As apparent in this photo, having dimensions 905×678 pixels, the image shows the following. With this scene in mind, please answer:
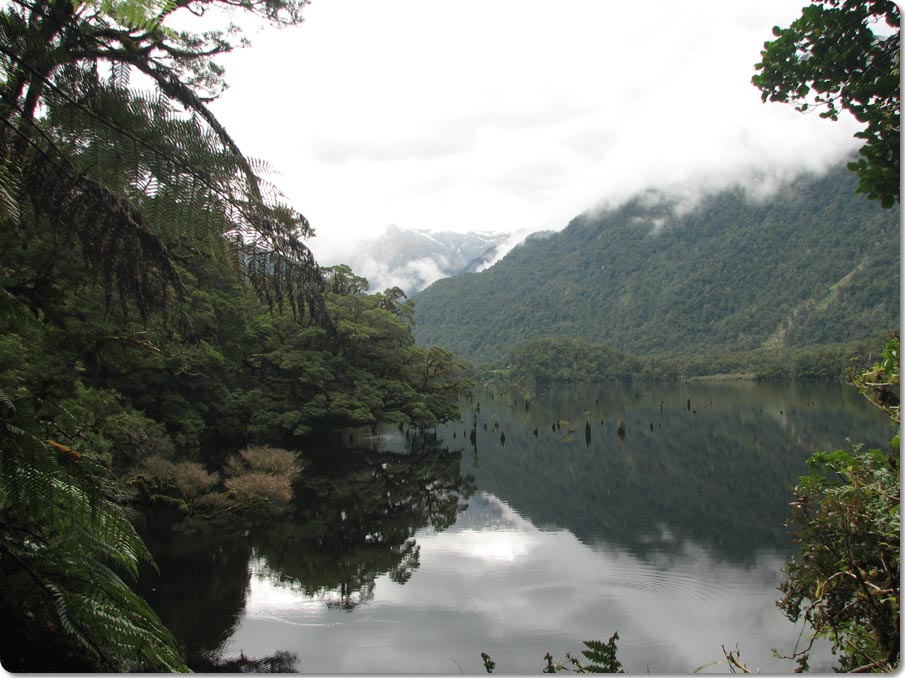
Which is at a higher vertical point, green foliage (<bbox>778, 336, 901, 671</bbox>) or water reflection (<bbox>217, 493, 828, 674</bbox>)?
green foliage (<bbox>778, 336, 901, 671</bbox>)

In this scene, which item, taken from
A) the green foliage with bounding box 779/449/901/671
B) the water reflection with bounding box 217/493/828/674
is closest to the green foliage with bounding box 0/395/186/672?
the green foliage with bounding box 779/449/901/671

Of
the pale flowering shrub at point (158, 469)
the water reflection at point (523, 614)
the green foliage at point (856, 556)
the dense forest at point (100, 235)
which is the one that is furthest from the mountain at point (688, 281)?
the dense forest at point (100, 235)

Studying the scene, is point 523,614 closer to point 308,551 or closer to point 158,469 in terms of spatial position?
point 308,551

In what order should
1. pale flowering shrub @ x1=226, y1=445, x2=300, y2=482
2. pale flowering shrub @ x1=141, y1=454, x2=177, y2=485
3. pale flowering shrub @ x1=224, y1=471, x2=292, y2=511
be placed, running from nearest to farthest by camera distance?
1. pale flowering shrub @ x1=141, y1=454, x2=177, y2=485
2. pale flowering shrub @ x1=224, y1=471, x2=292, y2=511
3. pale flowering shrub @ x1=226, y1=445, x2=300, y2=482

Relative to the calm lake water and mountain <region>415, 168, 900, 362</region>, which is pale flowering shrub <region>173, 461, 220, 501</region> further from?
mountain <region>415, 168, 900, 362</region>

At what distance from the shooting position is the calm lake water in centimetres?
851

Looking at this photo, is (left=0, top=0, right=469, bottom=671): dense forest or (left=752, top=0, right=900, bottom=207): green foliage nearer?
(left=0, top=0, right=469, bottom=671): dense forest

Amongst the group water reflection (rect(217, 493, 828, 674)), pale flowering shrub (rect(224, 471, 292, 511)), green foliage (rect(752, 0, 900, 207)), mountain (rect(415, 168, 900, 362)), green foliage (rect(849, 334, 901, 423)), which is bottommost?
water reflection (rect(217, 493, 828, 674))

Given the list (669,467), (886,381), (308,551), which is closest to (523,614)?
(308,551)

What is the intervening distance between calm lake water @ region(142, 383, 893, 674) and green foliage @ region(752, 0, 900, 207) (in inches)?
255

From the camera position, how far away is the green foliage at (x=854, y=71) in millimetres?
3158

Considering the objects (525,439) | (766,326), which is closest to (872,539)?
(525,439)

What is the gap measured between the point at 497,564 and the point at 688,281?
136061 mm

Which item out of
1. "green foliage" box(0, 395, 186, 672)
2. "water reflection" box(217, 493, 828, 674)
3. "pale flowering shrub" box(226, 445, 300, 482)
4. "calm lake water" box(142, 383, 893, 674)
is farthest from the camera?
"pale flowering shrub" box(226, 445, 300, 482)
